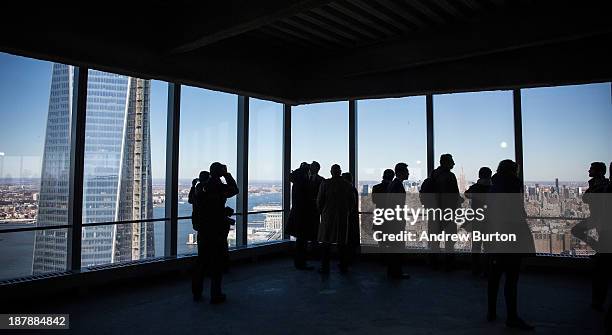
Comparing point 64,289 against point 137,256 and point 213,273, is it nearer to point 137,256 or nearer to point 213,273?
point 137,256

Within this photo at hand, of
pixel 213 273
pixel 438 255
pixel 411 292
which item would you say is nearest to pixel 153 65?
pixel 213 273

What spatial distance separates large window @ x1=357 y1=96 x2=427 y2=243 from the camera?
7004mm

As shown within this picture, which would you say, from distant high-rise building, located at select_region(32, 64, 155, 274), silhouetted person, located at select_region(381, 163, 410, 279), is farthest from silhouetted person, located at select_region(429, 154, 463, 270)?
distant high-rise building, located at select_region(32, 64, 155, 274)

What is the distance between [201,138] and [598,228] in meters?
5.42

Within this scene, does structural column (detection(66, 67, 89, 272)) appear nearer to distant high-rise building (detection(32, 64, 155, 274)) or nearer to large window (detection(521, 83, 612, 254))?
distant high-rise building (detection(32, 64, 155, 274))

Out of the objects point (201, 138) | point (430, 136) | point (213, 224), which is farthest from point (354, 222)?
point (201, 138)

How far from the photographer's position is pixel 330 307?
14.5 ft

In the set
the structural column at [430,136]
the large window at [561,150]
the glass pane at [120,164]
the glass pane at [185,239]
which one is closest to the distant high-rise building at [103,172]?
the glass pane at [120,164]

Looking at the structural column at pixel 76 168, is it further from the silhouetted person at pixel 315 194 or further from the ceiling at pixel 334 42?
the silhouetted person at pixel 315 194

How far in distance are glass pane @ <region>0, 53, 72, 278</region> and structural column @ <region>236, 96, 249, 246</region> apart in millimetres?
2766

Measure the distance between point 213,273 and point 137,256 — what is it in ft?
6.06

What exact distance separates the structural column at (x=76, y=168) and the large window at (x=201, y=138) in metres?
1.43

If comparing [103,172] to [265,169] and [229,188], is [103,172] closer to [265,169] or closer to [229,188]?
[229,188]

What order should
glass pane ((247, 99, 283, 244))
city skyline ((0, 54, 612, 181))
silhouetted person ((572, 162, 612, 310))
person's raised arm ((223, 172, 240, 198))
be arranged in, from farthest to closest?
glass pane ((247, 99, 283, 244)) → city skyline ((0, 54, 612, 181)) → person's raised arm ((223, 172, 240, 198)) → silhouetted person ((572, 162, 612, 310))
